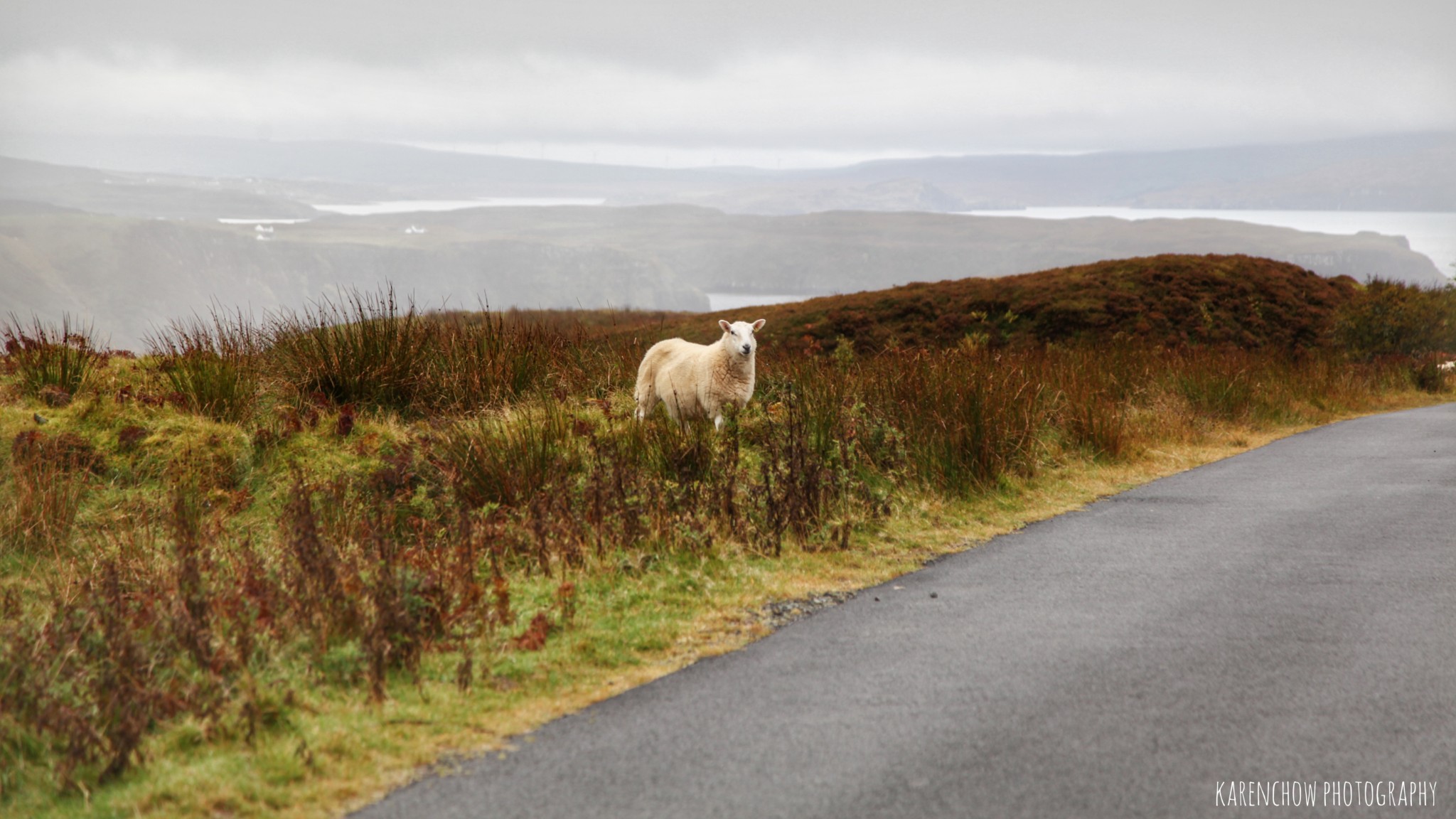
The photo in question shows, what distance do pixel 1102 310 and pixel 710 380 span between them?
20.9 meters

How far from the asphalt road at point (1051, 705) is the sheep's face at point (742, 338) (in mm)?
3061

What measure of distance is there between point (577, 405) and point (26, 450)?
18.5ft

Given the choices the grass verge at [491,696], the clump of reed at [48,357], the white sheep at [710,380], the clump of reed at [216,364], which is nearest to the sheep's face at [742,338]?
the white sheep at [710,380]

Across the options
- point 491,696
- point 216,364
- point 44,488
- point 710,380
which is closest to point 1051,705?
point 491,696

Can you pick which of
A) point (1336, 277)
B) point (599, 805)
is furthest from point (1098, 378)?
point (1336, 277)

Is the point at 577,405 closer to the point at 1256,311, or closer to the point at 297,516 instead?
the point at 297,516

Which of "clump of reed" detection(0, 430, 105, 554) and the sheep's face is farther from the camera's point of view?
the sheep's face

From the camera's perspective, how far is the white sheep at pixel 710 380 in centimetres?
1012

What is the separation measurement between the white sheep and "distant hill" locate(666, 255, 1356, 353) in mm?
13979

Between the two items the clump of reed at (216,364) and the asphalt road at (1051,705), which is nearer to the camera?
the asphalt road at (1051,705)

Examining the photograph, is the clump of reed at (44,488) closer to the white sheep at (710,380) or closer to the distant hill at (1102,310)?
the white sheep at (710,380)

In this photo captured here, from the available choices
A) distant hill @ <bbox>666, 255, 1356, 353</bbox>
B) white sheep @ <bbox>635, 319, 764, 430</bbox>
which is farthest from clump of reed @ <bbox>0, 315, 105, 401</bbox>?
distant hill @ <bbox>666, 255, 1356, 353</bbox>

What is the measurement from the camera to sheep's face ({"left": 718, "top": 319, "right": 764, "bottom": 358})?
32.2ft

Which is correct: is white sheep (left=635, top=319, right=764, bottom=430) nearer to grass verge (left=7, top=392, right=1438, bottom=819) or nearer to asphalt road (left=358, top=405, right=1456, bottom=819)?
grass verge (left=7, top=392, right=1438, bottom=819)
